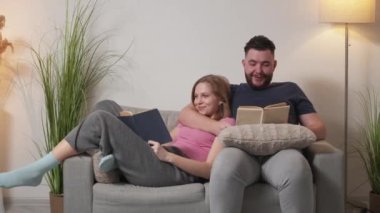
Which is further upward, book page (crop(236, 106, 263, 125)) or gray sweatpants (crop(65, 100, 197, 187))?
book page (crop(236, 106, 263, 125))

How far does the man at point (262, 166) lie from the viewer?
2.27 m

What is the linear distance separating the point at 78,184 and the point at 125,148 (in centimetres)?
29

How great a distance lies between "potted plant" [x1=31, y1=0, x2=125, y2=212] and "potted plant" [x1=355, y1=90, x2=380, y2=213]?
1.66 metres

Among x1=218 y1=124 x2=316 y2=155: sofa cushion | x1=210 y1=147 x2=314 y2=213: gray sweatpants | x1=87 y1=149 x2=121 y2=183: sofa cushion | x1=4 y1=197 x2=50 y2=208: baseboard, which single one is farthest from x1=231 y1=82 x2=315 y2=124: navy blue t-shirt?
x1=4 y1=197 x2=50 y2=208: baseboard

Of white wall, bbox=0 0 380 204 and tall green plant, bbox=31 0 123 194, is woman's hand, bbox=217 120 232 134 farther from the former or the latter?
tall green plant, bbox=31 0 123 194

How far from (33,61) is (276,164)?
1773 mm

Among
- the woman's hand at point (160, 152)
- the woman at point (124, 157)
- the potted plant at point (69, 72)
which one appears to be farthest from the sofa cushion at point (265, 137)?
the potted plant at point (69, 72)

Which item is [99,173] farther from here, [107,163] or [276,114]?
[276,114]

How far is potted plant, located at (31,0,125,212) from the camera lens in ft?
10.2

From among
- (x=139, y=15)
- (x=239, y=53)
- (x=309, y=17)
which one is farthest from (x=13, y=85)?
(x=309, y=17)

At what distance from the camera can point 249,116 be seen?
2.60 meters

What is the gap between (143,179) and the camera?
2465mm

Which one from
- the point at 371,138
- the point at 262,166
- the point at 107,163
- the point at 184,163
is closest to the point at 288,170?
the point at 262,166

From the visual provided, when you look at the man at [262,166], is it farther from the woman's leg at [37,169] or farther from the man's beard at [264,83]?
the woman's leg at [37,169]
